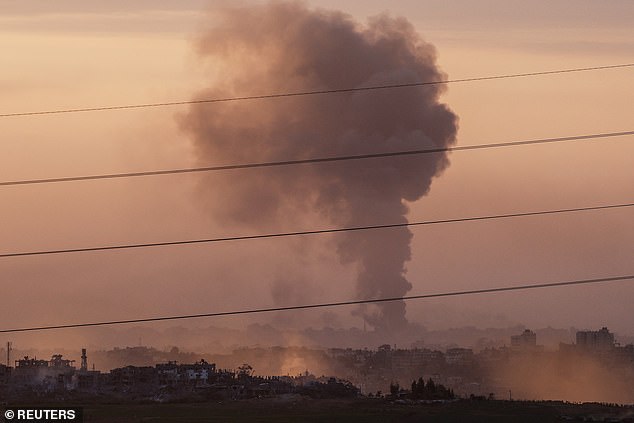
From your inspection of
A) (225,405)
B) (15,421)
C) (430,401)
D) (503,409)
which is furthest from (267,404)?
(15,421)

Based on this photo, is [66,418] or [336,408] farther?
[336,408]

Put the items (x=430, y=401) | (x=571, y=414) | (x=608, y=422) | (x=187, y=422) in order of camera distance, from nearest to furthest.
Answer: (x=608, y=422) < (x=571, y=414) < (x=187, y=422) < (x=430, y=401)

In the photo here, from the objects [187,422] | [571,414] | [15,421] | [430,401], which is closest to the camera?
[15,421]

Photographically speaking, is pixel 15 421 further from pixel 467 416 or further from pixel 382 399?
pixel 382 399

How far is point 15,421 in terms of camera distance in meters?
112

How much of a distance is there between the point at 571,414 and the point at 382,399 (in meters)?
A: 46.9

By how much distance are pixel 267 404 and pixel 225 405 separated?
7.09 metres

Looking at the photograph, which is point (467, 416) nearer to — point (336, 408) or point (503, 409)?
point (503, 409)

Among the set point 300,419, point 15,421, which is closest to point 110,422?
point 300,419

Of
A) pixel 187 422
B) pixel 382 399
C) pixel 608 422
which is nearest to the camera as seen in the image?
pixel 608 422

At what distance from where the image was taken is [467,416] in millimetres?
157375

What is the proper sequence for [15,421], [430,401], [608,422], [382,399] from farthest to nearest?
[382,399]
[430,401]
[608,422]
[15,421]

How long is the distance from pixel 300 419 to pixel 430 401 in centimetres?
2376

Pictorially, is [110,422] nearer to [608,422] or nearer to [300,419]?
[300,419]
